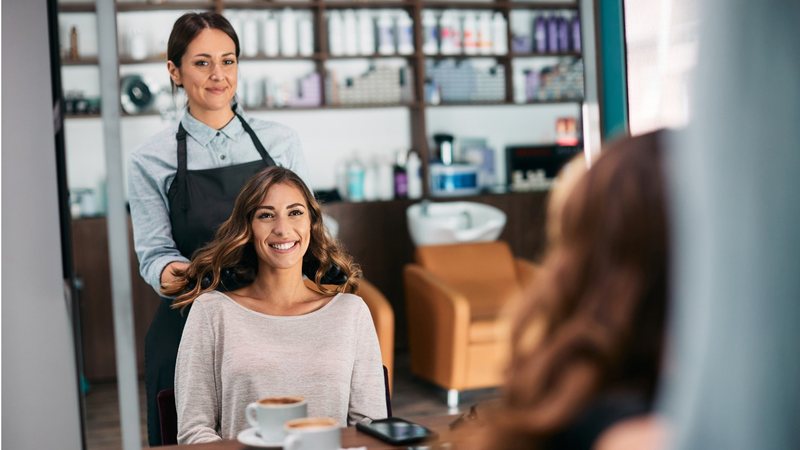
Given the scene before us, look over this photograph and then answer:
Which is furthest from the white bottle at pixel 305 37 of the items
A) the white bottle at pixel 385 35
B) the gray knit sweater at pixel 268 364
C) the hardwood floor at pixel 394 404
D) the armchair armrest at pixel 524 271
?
the gray knit sweater at pixel 268 364

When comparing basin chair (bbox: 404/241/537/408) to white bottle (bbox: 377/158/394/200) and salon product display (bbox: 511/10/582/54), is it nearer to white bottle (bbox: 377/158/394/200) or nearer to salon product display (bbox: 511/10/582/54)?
white bottle (bbox: 377/158/394/200)

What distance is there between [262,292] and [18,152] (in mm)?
699

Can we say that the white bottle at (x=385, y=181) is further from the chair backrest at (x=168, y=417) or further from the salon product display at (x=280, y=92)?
the chair backrest at (x=168, y=417)

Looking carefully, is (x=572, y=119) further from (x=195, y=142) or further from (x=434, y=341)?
(x=195, y=142)

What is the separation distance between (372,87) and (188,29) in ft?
12.0

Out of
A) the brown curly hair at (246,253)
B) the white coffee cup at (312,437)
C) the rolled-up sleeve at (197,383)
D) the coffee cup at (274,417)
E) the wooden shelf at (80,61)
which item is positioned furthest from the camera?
the wooden shelf at (80,61)

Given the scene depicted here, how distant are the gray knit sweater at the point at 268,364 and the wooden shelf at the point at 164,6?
13.2ft

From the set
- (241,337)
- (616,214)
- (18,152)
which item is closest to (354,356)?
(241,337)

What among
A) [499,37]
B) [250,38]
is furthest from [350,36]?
[499,37]

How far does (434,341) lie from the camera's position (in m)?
4.97

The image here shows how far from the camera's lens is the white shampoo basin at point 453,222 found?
5.63 m

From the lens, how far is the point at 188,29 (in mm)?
2496

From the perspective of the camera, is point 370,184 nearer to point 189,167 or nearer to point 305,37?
point 305,37

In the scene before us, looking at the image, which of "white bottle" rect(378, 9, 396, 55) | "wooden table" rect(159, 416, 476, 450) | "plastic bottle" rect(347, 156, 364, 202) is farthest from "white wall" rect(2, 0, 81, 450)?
"white bottle" rect(378, 9, 396, 55)
